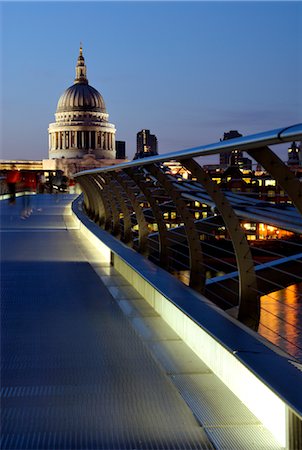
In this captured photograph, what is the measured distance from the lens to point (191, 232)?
575cm

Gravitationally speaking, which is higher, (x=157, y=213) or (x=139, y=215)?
(x=157, y=213)

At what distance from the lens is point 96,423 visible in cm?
335

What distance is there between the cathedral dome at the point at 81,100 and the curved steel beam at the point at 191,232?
5182 inches

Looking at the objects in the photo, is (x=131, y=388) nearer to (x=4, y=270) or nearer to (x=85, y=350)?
(x=85, y=350)

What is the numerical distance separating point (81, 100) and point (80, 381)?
136 meters

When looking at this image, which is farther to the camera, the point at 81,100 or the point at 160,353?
the point at 81,100

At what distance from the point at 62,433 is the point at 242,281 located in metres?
1.80

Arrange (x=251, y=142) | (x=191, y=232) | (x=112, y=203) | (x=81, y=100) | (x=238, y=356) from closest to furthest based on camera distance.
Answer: (x=251, y=142)
(x=238, y=356)
(x=191, y=232)
(x=112, y=203)
(x=81, y=100)

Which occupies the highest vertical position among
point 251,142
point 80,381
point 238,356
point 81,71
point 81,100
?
point 81,71

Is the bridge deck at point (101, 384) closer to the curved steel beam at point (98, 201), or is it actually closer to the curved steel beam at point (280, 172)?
the curved steel beam at point (280, 172)

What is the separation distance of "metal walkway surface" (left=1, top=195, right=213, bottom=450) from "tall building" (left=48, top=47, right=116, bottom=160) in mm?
125330

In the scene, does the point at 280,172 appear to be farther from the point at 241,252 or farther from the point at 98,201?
the point at 98,201

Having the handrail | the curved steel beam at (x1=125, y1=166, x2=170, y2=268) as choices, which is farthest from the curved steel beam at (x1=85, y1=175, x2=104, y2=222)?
the handrail

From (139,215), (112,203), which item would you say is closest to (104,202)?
(112,203)
